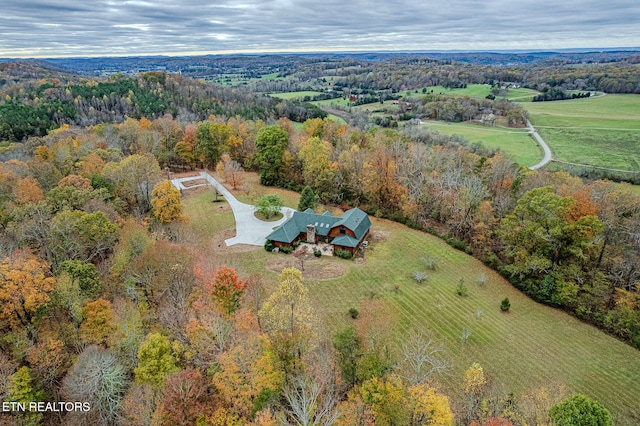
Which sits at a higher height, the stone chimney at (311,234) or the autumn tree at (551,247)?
the autumn tree at (551,247)

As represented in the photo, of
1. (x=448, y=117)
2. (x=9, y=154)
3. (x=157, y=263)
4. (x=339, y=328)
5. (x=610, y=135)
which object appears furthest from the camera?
(x=448, y=117)

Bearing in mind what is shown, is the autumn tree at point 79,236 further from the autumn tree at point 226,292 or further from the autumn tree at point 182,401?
the autumn tree at point 182,401

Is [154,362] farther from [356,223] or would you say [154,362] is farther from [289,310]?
[356,223]

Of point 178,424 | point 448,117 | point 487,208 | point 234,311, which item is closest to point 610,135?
point 448,117

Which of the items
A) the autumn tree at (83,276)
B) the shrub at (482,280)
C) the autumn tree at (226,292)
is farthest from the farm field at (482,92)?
the autumn tree at (83,276)

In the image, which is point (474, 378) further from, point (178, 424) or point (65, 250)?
point (65, 250)
